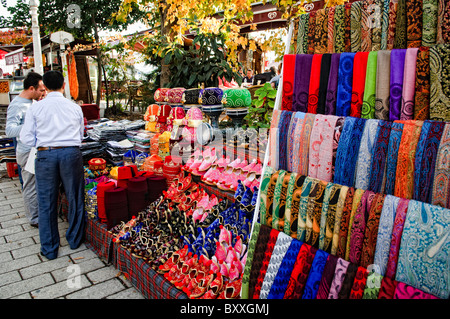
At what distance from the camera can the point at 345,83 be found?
5.32ft

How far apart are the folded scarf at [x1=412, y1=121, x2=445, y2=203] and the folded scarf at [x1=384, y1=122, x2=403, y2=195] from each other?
82mm

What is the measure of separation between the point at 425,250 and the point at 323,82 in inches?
34.7

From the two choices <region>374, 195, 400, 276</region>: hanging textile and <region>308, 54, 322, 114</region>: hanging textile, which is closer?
<region>374, 195, 400, 276</region>: hanging textile

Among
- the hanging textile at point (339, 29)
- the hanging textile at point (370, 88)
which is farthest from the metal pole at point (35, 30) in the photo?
the hanging textile at point (370, 88)

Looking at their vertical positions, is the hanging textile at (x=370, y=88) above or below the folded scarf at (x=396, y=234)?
above

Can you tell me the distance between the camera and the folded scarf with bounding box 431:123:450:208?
1.29m

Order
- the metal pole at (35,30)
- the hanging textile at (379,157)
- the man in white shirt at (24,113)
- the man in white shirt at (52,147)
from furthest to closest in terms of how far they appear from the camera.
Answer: the metal pole at (35,30) → the man in white shirt at (24,113) → the man in white shirt at (52,147) → the hanging textile at (379,157)

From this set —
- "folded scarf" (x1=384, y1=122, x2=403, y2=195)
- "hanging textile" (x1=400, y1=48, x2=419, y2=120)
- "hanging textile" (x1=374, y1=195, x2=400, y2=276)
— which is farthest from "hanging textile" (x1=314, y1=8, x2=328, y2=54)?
"hanging textile" (x1=374, y1=195, x2=400, y2=276)

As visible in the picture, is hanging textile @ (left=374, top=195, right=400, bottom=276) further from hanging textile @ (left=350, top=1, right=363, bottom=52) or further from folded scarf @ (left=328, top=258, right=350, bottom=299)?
hanging textile @ (left=350, top=1, right=363, bottom=52)

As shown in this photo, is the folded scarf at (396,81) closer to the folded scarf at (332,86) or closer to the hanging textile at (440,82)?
the hanging textile at (440,82)

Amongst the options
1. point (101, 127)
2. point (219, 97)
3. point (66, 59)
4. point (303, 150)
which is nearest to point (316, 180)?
point (303, 150)

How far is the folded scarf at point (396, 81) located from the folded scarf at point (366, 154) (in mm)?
86

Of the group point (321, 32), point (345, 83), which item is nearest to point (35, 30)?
point (321, 32)

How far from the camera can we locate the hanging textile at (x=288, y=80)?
1.80 m
